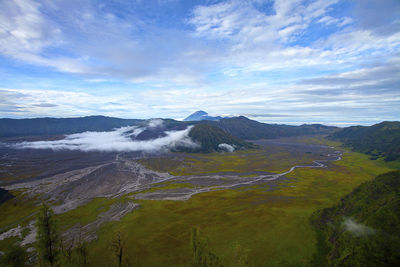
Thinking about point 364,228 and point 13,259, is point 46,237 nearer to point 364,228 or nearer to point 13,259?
point 13,259

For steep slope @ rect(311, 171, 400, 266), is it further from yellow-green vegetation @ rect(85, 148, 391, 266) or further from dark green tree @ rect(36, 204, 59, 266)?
dark green tree @ rect(36, 204, 59, 266)

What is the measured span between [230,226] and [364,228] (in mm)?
32905

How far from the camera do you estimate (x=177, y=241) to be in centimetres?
Result: 5206

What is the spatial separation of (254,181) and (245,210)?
1773 inches

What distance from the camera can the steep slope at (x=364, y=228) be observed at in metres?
33.6

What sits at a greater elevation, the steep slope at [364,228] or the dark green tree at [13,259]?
the steep slope at [364,228]

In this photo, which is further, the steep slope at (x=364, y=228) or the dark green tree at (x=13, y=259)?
the dark green tree at (x=13, y=259)

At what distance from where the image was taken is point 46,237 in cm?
2939

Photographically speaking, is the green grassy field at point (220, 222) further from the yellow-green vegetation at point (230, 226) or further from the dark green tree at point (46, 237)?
the dark green tree at point (46, 237)

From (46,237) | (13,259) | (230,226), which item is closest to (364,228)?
(230,226)

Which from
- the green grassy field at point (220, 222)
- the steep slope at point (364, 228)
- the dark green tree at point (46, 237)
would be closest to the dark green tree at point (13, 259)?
the dark green tree at point (46, 237)

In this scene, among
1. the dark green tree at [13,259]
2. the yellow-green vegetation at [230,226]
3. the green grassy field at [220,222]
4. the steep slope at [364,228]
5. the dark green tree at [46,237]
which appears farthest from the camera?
the green grassy field at [220,222]

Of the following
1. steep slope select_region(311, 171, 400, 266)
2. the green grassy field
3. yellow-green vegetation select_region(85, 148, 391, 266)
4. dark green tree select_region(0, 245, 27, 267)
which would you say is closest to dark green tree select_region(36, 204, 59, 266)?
the green grassy field

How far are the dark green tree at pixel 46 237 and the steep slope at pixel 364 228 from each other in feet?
167
